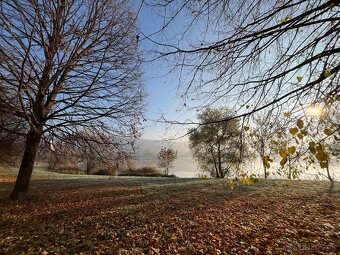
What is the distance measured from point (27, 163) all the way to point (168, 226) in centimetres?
617

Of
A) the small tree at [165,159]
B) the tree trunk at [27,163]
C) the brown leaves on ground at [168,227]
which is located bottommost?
the brown leaves on ground at [168,227]

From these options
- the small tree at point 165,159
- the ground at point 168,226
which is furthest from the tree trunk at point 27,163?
the small tree at point 165,159

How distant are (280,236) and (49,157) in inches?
359

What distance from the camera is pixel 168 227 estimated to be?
596cm

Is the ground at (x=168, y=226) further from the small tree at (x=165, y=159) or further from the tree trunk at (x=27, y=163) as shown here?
the small tree at (x=165, y=159)

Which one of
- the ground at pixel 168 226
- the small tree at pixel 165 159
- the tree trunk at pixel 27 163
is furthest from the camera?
the small tree at pixel 165 159

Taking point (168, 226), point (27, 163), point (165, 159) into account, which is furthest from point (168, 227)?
point (165, 159)

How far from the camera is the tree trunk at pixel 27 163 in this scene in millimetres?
8016

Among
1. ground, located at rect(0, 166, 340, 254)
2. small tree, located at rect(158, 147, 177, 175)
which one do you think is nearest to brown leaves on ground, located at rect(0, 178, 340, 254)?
ground, located at rect(0, 166, 340, 254)

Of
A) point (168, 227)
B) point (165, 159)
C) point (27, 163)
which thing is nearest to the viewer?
point (168, 227)

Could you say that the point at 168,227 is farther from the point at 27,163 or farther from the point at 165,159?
the point at 165,159

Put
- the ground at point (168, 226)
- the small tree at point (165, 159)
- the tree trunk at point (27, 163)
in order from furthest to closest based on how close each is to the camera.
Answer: the small tree at point (165, 159)
the tree trunk at point (27, 163)
the ground at point (168, 226)

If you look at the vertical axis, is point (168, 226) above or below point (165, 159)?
below

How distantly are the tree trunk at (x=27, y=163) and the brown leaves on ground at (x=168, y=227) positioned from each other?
1.68 feet
